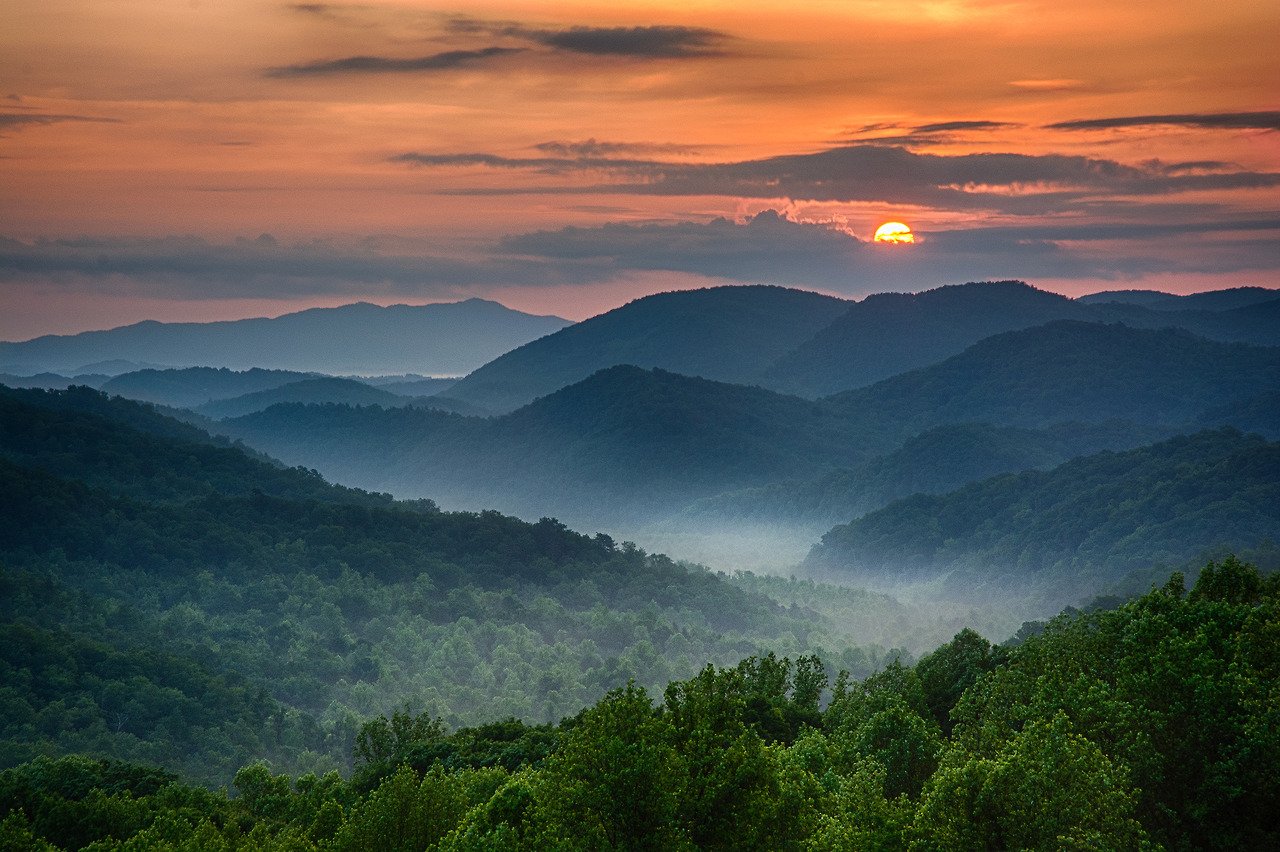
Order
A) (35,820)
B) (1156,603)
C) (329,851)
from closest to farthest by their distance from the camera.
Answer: (329,851), (1156,603), (35,820)

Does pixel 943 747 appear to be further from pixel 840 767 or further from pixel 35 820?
pixel 35 820

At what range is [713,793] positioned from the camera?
40.2 metres

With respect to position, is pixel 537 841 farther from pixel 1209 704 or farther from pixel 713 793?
pixel 1209 704

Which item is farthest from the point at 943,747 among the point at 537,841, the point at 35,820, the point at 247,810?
the point at 35,820

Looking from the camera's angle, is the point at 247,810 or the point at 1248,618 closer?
the point at 1248,618

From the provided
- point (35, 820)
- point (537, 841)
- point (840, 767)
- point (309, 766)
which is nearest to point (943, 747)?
point (840, 767)

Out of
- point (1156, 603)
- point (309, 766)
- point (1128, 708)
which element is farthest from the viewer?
point (309, 766)

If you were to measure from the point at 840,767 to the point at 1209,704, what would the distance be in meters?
21.9

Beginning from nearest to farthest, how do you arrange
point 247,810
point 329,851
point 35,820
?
1. point 329,851
2. point 35,820
3. point 247,810

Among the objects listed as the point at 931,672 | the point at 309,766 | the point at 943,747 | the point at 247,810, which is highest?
the point at 943,747

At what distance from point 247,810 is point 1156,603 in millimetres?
63234

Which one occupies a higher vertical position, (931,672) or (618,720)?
(618,720)

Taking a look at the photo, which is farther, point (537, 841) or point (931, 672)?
point (931, 672)

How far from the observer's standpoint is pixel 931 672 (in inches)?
3674
